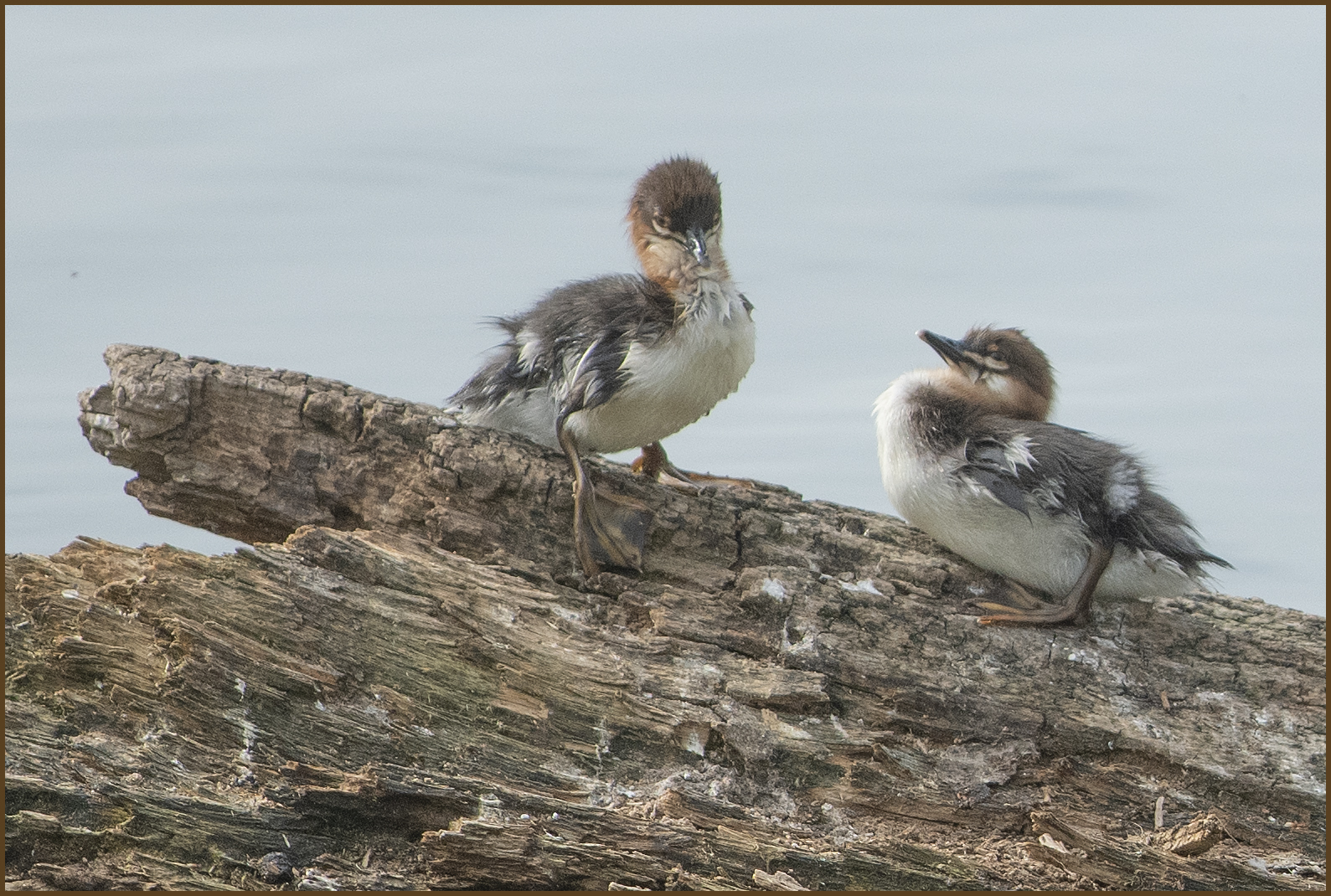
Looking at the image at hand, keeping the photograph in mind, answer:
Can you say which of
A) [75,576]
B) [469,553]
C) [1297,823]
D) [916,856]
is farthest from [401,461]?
[1297,823]

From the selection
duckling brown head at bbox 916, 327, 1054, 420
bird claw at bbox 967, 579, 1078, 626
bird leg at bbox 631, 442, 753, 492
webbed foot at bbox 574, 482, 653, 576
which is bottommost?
bird claw at bbox 967, 579, 1078, 626

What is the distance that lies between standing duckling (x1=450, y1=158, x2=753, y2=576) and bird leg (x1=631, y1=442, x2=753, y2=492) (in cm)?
33

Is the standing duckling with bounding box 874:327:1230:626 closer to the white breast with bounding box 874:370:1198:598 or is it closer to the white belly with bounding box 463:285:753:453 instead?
the white breast with bounding box 874:370:1198:598

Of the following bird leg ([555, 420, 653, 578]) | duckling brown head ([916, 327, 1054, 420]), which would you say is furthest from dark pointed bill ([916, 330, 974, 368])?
bird leg ([555, 420, 653, 578])

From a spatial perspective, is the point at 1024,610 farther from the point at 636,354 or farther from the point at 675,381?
the point at 636,354

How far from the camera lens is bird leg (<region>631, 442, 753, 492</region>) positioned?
648 centimetres

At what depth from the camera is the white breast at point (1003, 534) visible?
18.9ft

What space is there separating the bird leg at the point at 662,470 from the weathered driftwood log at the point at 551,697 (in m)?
0.40

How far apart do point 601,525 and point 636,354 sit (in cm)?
81

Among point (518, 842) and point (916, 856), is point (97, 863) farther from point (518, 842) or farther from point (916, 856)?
point (916, 856)

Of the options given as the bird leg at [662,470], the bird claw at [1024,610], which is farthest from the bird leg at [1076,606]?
the bird leg at [662,470]

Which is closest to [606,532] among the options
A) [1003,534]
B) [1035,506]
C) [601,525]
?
[601,525]

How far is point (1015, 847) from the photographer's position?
513 centimetres

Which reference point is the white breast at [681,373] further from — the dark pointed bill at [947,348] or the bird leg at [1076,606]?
the bird leg at [1076,606]
